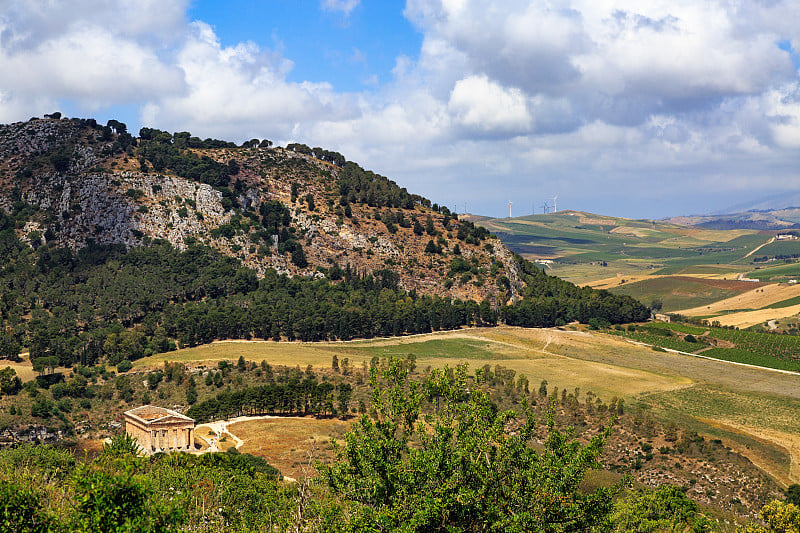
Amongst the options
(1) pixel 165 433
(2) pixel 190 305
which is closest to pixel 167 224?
(2) pixel 190 305

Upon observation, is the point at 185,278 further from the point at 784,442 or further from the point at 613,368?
the point at 784,442

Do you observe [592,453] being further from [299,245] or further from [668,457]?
[299,245]

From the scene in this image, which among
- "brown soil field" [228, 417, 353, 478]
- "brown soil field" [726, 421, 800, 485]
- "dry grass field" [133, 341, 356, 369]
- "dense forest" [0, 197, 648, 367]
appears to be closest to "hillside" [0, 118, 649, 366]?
"dense forest" [0, 197, 648, 367]

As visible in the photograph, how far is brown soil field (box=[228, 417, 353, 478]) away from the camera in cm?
7306

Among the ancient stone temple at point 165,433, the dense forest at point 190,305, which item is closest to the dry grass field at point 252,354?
the dense forest at point 190,305

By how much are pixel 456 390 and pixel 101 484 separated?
15.7 metres

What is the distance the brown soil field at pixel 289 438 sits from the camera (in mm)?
73062

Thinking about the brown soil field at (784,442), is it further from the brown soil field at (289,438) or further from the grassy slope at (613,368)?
the brown soil field at (289,438)

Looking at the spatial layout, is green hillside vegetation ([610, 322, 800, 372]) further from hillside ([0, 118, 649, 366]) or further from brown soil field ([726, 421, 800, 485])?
brown soil field ([726, 421, 800, 485])

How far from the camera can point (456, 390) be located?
1170 inches

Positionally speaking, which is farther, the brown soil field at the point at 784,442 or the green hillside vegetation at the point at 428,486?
the brown soil field at the point at 784,442

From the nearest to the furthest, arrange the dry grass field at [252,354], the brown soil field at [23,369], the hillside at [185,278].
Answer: the brown soil field at [23,369] → the dry grass field at [252,354] → the hillside at [185,278]

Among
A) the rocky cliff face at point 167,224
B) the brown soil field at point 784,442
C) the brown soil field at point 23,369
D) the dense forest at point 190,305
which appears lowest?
the brown soil field at point 784,442

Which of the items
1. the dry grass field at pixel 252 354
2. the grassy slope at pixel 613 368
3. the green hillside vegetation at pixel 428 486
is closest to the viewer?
the green hillside vegetation at pixel 428 486
